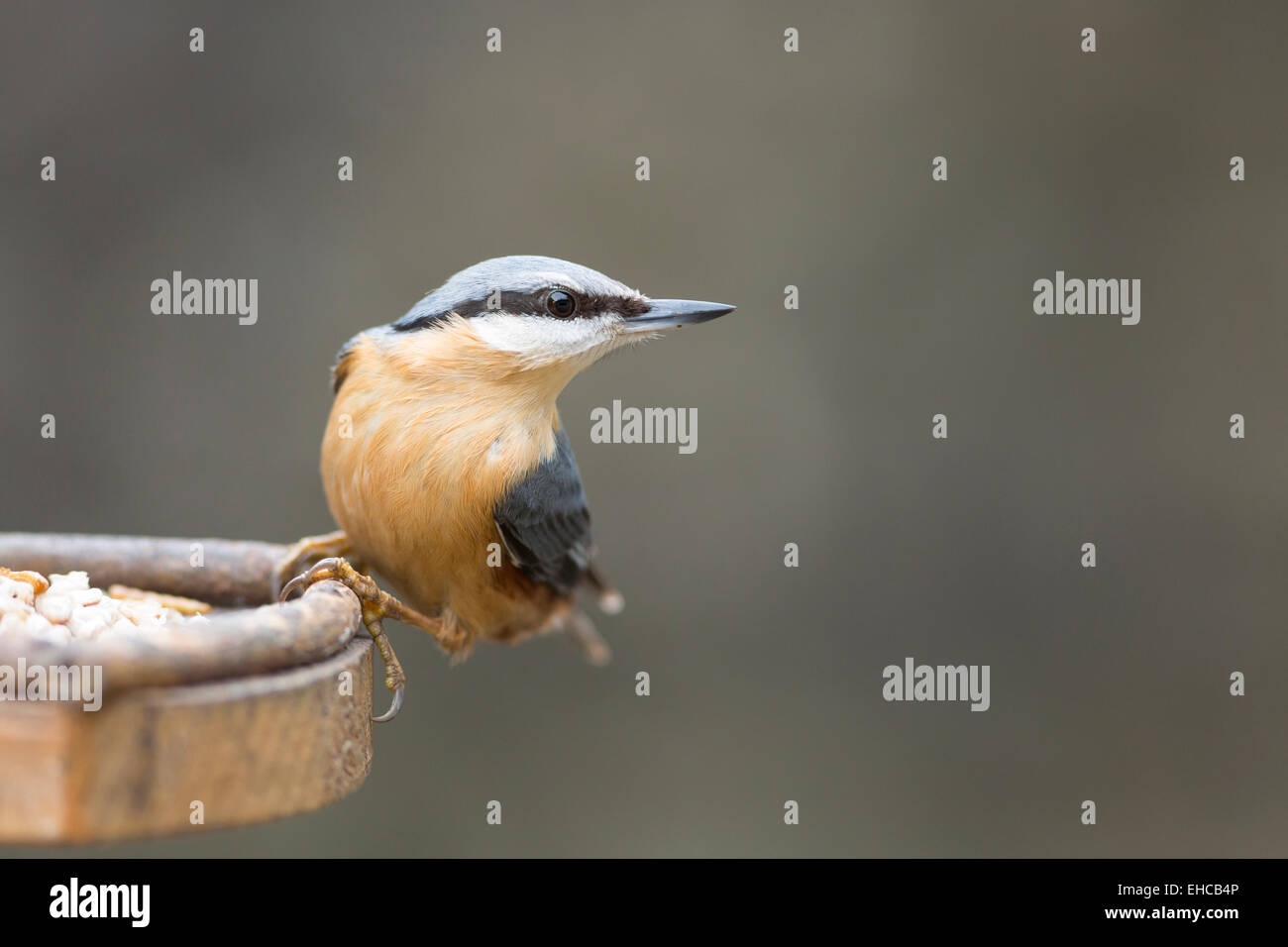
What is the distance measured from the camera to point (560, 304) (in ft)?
9.71

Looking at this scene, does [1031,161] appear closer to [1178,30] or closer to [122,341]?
[1178,30]

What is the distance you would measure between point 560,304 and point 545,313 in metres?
0.04

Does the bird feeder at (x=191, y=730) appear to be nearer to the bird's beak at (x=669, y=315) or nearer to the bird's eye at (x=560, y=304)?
the bird's eye at (x=560, y=304)

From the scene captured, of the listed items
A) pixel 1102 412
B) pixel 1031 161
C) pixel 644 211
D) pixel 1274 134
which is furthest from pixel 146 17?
pixel 1274 134

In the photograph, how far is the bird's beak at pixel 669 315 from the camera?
10.0ft

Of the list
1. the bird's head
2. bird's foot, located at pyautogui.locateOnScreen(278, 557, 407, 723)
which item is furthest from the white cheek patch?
bird's foot, located at pyautogui.locateOnScreen(278, 557, 407, 723)

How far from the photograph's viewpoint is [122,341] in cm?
569

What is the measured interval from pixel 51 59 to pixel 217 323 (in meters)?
1.41

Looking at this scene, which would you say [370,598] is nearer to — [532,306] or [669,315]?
[532,306]

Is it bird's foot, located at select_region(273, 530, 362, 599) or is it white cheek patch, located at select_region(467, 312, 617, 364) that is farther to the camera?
bird's foot, located at select_region(273, 530, 362, 599)

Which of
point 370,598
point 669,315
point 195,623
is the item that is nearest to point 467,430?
point 370,598

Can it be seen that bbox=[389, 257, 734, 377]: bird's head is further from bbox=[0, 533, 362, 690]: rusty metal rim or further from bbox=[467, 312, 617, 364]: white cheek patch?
bbox=[0, 533, 362, 690]: rusty metal rim

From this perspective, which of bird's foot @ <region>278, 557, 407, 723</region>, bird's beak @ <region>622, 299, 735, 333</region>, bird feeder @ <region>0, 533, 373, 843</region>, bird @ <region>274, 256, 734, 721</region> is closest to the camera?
bird feeder @ <region>0, 533, 373, 843</region>

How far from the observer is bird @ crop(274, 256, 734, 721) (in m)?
2.93
